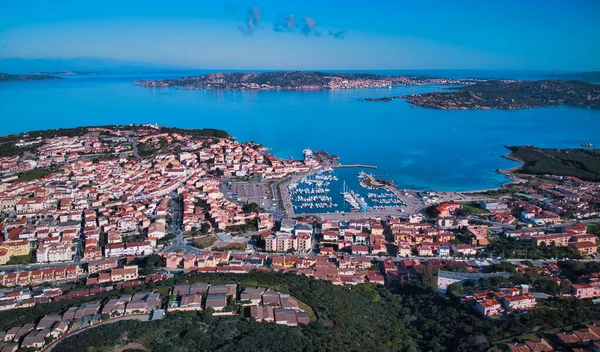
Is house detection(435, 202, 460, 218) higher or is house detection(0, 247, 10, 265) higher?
house detection(435, 202, 460, 218)

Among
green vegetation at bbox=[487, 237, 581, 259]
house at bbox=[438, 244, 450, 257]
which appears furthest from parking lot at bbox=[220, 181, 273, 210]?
green vegetation at bbox=[487, 237, 581, 259]

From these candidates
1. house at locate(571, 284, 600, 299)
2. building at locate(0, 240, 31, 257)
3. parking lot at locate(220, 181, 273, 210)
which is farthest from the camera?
parking lot at locate(220, 181, 273, 210)

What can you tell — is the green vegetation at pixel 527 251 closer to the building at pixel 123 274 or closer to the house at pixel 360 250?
the house at pixel 360 250

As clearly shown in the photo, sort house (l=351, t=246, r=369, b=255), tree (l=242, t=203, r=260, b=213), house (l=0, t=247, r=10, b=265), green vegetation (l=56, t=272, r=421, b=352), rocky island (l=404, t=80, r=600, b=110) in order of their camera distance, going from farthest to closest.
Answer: rocky island (l=404, t=80, r=600, b=110) < tree (l=242, t=203, r=260, b=213) < house (l=351, t=246, r=369, b=255) < house (l=0, t=247, r=10, b=265) < green vegetation (l=56, t=272, r=421, b=352)

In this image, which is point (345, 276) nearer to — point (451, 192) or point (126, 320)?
point (126, 320)

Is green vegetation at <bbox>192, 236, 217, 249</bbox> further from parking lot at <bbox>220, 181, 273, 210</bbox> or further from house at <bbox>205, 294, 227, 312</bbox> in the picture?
house at <bbox>205, 294, 227, 312</bbox>

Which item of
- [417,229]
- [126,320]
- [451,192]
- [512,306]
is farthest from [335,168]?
[126,320]

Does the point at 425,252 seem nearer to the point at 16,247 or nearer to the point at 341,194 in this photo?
the point at 341,194
